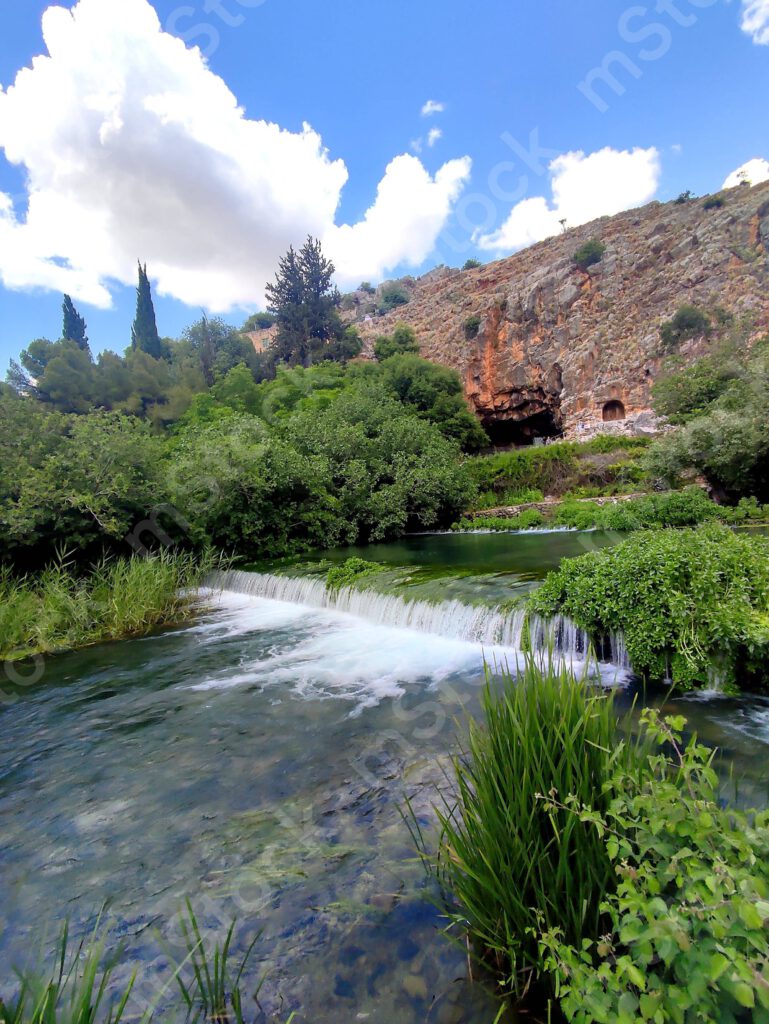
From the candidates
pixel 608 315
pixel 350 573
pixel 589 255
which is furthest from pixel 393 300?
pixel 350 573

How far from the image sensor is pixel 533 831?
1.92 meters

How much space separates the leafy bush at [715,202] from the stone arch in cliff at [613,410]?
64.0 feet

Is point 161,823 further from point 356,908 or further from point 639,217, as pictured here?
point 639,217

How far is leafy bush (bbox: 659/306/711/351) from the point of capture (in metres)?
30.5

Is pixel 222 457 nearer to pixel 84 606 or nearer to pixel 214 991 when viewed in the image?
pixel 84 606

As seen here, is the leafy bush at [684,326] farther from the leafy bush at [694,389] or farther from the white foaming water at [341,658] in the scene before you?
the white foaming water at [341,658]

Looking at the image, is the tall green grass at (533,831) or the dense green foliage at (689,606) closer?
the tall green grass at (533,831)

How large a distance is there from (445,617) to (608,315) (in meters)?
36.0

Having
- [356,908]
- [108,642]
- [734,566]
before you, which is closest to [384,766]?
[356,908]

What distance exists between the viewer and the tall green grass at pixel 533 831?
182 centimetres

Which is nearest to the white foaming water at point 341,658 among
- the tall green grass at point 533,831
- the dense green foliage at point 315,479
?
the tall green grass at point 533,831

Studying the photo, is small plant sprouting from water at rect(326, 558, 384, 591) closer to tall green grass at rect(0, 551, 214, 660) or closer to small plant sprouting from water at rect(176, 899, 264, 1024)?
tall green grass at rect(0, 551, 214, 660)

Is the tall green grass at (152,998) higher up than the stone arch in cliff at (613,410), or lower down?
lower down

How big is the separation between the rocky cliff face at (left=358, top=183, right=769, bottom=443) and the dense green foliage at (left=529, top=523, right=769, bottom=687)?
1108 inches
